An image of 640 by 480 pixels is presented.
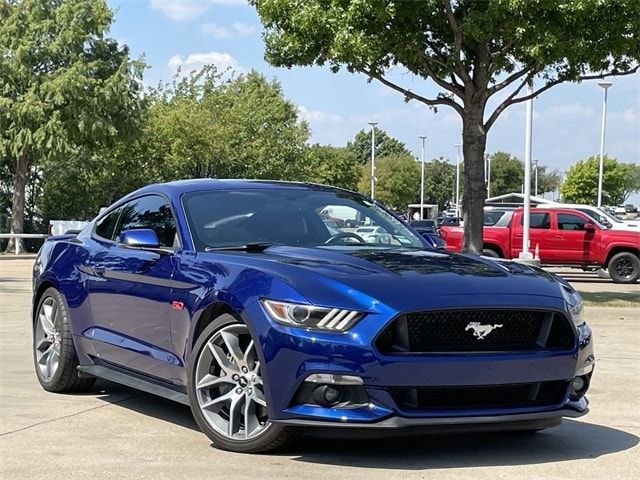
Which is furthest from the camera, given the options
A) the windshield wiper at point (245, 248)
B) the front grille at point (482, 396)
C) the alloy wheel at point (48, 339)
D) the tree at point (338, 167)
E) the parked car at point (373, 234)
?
the tree at point (338, 167)

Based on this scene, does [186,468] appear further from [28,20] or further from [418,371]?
[28,20]

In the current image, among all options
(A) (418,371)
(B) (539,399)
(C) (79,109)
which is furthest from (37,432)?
(C) (79,109)

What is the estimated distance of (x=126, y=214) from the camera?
22.8ft

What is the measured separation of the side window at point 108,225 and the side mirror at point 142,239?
1.03 metres

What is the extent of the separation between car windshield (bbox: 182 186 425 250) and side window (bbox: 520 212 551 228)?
18.4 metres

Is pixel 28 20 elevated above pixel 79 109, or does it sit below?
above

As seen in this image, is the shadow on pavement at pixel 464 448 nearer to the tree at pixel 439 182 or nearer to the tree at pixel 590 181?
the tree at pixel 590 181

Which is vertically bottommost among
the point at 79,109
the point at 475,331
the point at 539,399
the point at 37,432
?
the point at 37,432

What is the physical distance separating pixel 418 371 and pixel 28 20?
120 ft

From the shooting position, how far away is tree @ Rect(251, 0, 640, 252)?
51.3 ft

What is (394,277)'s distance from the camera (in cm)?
495

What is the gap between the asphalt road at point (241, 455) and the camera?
4.82 m

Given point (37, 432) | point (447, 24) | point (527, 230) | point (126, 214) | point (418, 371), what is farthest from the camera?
point (527, 230)

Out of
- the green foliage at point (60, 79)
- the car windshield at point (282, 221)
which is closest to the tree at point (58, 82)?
the green foliage at point (60, 79)
